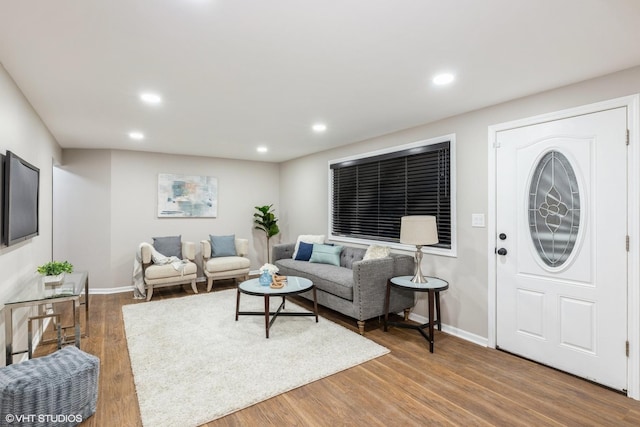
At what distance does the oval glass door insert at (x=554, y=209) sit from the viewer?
2686 millimetres

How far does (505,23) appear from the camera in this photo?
181 centimetres

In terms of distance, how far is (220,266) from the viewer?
543cm

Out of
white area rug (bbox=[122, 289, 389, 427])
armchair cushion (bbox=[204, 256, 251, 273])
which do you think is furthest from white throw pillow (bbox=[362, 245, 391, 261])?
armchair cushion (bbox=[204, 256, 251, 273])

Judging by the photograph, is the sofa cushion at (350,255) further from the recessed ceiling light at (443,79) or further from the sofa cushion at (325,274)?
the recessed ceiling light at (443,79)

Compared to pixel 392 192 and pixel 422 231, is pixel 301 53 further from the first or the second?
pixel 392 192

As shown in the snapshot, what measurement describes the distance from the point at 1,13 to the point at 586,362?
455 centimetres

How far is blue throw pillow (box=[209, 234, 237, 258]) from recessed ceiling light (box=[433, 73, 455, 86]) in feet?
14.7

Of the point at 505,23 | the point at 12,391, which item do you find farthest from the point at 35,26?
the point at 505,23

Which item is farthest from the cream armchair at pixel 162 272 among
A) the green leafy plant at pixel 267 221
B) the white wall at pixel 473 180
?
the white wall at pixel 473 180

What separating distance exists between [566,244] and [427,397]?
5.69ft

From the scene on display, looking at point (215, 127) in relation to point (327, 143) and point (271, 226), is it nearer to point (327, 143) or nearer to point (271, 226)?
point (327, 143)

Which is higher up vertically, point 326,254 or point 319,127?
point 319,127

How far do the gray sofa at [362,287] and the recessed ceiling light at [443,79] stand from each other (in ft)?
6.27

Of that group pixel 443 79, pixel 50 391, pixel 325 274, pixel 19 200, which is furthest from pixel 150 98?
pixel 325 274
